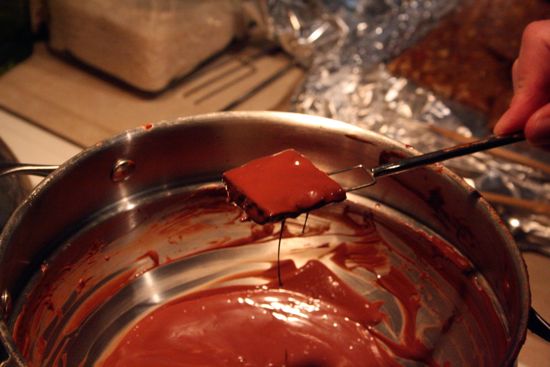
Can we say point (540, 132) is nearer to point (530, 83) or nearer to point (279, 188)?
point (530, 83)

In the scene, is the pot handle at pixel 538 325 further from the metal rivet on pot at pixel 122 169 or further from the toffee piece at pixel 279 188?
the metal rivet on pot at pixel 122 169

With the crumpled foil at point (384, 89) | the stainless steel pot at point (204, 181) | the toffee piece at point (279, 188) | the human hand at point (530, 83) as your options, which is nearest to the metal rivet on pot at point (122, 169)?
the stainless steel pot at point (204, 181)

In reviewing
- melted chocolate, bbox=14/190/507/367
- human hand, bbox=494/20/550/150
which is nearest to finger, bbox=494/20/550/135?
human hand, bbox=494/20/550/150

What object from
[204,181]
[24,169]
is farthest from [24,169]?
[204,181]

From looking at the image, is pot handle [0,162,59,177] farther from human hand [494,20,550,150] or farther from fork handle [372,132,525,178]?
human hand [494,20,550,150]

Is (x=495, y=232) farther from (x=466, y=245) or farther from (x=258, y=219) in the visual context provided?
(x=258, y=219)

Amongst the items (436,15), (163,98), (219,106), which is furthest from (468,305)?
(436,15)
